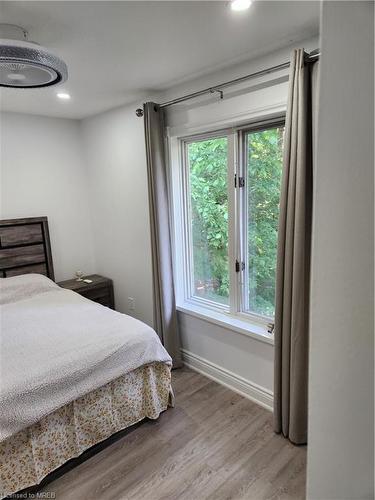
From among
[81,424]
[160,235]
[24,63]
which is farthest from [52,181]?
[81,424]

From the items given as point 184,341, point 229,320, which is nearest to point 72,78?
point 229,320

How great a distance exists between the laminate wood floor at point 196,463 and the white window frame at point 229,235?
626 mm

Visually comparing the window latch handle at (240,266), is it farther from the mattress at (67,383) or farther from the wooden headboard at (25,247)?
the wooden headboard at (25,247)

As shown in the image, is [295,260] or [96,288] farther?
[96,288]

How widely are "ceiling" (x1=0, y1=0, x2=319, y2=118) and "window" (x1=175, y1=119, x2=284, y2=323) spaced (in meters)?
0.52

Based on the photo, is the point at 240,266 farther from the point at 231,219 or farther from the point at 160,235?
the point at 160,235

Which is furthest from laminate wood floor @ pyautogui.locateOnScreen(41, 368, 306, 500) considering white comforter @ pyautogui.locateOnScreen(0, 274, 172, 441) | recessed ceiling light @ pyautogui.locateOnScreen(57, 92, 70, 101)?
recessed ceiling light @ pyautogui.locateOnScreen(57, 92, 70, 101)

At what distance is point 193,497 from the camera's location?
1.66 meters

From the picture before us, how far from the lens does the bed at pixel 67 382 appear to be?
5.35ft

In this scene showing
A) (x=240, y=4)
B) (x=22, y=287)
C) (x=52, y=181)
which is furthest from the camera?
(x=52, y=181)

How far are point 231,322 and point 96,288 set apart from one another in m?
1.65

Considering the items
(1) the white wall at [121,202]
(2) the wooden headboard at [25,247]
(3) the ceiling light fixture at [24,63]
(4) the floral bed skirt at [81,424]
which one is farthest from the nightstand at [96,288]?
(3) the ceiling light fixture at [24,63]

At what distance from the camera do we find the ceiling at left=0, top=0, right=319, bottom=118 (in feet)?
4.72

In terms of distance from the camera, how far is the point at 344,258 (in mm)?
646
